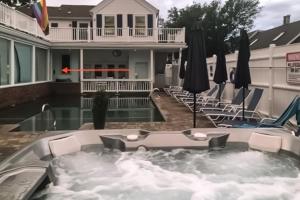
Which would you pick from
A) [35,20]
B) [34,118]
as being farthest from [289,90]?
[35,20]

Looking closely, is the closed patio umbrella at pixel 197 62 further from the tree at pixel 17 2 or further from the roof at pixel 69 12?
the tree at pixel 17 2

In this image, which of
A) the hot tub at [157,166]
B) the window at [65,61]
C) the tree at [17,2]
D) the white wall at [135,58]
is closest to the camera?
the hot tub at [157,166]

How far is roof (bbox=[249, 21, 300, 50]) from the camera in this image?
116 feet

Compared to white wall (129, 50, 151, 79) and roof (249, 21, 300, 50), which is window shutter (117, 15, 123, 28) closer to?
white wall (129, 50, 151, 79)

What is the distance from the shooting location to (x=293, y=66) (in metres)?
8.91

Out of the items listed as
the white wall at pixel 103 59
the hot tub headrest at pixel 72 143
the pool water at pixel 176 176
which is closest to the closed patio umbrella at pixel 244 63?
the pool water at pixel 176 176

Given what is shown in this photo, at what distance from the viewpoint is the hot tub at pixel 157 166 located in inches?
181

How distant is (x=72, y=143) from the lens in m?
6.21

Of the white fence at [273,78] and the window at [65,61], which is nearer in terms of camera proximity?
the white fence at [273,78]

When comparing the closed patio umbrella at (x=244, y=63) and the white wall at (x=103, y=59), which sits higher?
the white wall at (x=103, y=59)

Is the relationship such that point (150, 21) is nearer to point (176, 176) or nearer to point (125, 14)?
point (125, 14)

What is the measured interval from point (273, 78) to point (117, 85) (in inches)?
583

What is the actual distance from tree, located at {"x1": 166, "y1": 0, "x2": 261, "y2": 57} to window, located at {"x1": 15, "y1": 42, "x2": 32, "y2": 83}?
33.4 m

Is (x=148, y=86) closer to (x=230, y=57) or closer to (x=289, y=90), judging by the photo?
(x=230, y=57)
